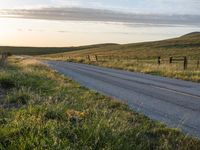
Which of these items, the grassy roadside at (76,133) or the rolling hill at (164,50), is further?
the rolling hill at (164,50)

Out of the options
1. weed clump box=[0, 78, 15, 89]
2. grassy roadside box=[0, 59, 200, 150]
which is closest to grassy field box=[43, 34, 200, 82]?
weed clump box=[0, 78, 15, 89]

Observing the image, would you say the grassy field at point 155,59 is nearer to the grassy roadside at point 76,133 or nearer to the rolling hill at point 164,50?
the rolling hill at point 164,50

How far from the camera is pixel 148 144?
7.87 meters

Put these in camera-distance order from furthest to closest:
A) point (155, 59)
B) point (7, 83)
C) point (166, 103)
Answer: point (155, 59)
point (7, 83)
point (166, 103)

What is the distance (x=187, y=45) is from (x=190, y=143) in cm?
9618

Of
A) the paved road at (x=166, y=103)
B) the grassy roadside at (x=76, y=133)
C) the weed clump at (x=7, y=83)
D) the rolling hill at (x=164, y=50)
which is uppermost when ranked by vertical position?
the grassy roadside at (x=76, y=133)

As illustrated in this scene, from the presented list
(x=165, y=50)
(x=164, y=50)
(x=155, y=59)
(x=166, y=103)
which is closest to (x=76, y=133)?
(x=166, y=103)

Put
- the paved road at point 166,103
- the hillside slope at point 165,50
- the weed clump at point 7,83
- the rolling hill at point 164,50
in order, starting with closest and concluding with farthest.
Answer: the paved road at point 166,103 → the weed clump at point 7,83 → the rolling hill at point 164,50 → the hillside slope at point 165,50

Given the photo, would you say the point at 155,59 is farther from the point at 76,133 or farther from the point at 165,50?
the point at 76,133

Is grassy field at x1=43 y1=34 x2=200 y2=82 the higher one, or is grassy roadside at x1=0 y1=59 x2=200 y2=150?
grassy roadside at x1=0 y1=59 x2=200 y2=150

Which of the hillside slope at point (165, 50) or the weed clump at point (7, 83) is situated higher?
the weed clump at point (7, 83)

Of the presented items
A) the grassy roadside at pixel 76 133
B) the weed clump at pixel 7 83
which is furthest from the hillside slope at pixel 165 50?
the grassy roadside at pixel 76 133

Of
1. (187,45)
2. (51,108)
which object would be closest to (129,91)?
(51,108)

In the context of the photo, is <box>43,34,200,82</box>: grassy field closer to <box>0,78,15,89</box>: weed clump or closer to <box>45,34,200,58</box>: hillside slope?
<box>45,34,200,58</box>: hillside slope
